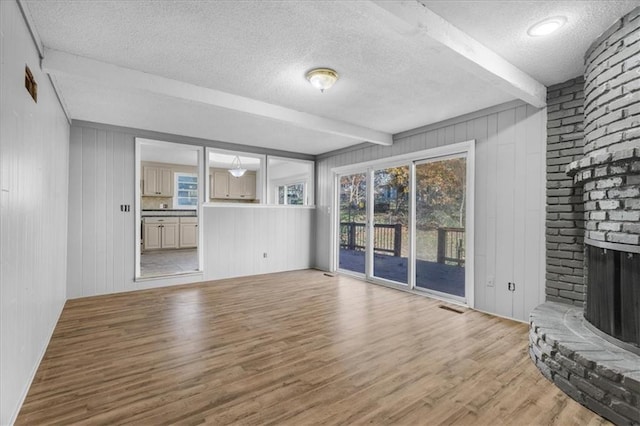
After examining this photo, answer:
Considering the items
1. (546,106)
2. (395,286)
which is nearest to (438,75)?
(546,106)

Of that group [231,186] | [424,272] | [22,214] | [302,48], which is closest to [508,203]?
[424,272]

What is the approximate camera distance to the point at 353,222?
234 inches

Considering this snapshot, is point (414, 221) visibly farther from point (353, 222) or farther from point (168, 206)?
point (168, 206)

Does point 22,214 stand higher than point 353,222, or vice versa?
point 22,214

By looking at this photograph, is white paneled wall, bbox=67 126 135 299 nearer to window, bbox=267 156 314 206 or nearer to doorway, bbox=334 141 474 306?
window, bbox=267 156 314 206

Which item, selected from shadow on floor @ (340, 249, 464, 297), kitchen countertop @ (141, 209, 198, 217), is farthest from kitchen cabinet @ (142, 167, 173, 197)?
shadow on floor @ (340, 249, 464, 297)

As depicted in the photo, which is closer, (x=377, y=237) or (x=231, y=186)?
(x=377, y=237)

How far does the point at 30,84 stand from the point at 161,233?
6.35 meters

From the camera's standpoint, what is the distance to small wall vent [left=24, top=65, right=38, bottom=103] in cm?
207

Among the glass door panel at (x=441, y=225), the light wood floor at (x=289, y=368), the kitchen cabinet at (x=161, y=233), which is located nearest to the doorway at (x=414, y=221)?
the glass door panel at (x=441, y=225)

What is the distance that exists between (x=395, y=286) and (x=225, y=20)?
4125 mm

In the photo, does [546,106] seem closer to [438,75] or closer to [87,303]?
[438,75]

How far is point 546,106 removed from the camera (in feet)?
10.5

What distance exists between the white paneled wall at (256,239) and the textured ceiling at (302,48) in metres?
2.25
